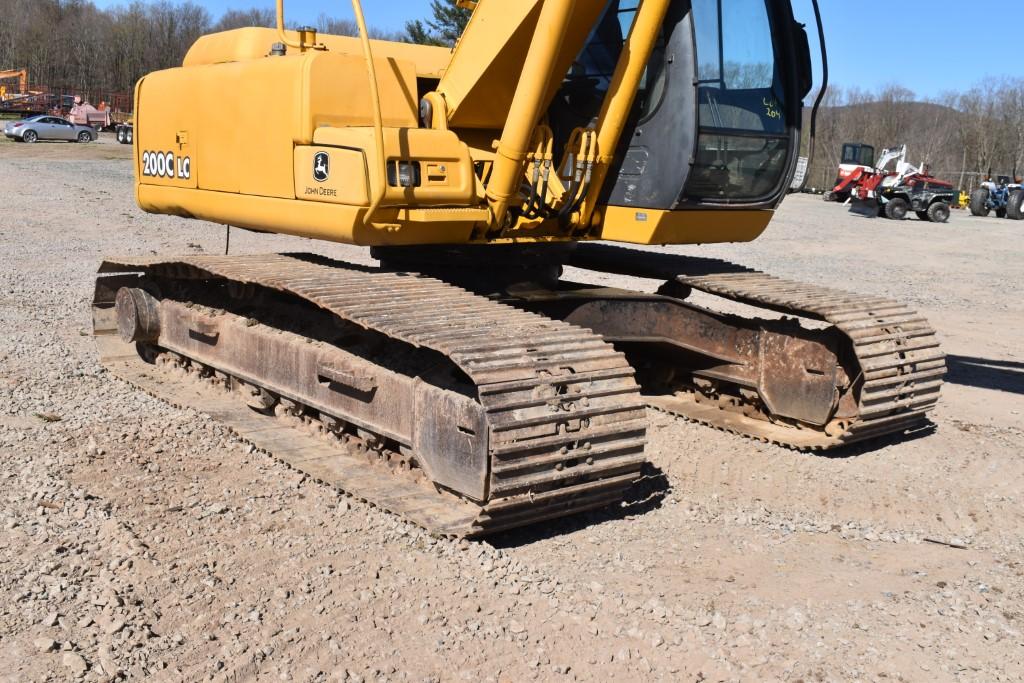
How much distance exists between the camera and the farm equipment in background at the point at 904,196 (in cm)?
2805

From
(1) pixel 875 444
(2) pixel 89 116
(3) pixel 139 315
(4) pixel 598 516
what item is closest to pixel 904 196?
(1) pixel 875 444

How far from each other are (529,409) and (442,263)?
6.85 feet

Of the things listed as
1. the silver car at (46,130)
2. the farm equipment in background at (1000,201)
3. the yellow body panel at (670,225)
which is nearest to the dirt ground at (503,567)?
the yellow body panel at (670,225)

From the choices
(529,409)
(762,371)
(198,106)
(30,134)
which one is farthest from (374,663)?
(30,134)

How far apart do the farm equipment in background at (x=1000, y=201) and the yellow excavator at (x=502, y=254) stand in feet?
89.9

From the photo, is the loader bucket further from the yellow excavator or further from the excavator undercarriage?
the yellow excavator

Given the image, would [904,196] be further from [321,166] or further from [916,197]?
[321,166]

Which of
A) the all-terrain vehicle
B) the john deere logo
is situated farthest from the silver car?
the john deere logo

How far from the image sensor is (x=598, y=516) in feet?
16.1

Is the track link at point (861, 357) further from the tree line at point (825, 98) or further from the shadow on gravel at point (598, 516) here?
the tree line at point (825, 98)

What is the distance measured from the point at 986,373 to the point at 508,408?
5706 mm

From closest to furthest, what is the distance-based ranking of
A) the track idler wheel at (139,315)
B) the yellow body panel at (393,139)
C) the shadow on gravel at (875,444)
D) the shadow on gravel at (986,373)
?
the yellow body panel at (393,139) → the shadow on gravel at (875,444) → the track idler wheel at (139,315) → the shadow on gravel at (986,373)

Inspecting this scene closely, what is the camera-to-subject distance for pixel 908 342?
5910 millimetres

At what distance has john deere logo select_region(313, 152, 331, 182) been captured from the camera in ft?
17.9
